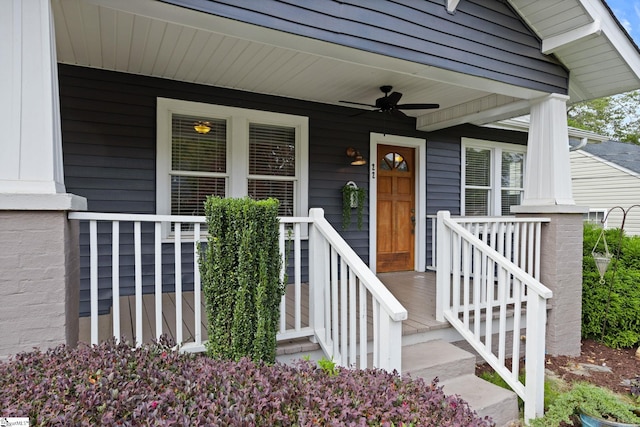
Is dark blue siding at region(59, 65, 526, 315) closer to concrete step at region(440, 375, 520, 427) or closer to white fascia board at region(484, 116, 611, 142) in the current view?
concrete step at region(440, 375, 520, 427)

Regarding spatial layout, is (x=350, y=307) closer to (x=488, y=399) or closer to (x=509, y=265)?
(x=488, y=399)

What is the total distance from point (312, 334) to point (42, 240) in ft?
5.90

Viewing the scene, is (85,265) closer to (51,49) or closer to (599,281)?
(51,49)

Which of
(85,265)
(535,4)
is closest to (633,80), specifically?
(535,4)

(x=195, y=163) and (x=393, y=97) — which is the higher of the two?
(x=393, y=97)

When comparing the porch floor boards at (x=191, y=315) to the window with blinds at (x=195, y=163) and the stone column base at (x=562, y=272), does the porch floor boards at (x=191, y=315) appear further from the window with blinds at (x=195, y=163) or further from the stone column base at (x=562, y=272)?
the stone column base at (x=562, y=272)

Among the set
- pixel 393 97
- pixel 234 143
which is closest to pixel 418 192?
pixel 393 97

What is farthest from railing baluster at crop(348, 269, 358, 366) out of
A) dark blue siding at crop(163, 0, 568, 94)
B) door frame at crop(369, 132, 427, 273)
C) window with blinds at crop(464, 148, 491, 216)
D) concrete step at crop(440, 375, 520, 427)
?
window with blinds at crop(464, 148, 491, 216)

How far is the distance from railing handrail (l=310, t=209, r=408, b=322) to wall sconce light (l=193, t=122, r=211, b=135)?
7.33 feet

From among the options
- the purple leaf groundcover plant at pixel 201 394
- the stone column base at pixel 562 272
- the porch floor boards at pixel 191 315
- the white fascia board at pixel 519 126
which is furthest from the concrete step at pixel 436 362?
the white fascia board at pixel 519 126

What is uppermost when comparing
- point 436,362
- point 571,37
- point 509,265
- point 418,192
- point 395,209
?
point 571,37

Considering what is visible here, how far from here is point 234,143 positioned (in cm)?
439

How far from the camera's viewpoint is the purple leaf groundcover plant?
3.82 ft

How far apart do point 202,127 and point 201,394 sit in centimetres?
357
